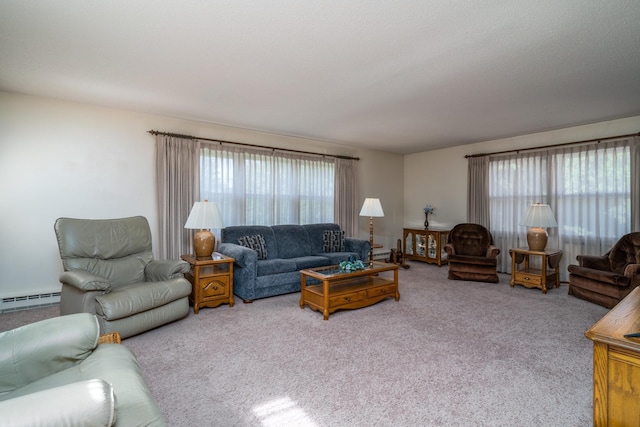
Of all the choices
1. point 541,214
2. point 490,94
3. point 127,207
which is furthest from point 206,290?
point 541,214

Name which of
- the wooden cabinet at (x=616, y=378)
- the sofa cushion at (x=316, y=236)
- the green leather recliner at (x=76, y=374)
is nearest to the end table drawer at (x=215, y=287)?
the sofa cushion at (x=316, y=236)

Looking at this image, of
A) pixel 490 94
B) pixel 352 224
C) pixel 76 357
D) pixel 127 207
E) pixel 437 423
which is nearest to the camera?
pixel 76 357

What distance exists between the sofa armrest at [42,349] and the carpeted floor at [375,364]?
0.69 meters

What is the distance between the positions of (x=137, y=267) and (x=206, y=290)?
785 mm

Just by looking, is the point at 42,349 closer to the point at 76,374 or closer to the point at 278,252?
→ the point at 76,374

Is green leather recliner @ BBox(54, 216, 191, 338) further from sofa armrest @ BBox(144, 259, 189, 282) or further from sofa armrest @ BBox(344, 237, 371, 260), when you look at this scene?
sofa armrest @ BBox(344, 237, 371, 260)

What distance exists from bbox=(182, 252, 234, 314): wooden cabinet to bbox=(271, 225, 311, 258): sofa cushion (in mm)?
1157

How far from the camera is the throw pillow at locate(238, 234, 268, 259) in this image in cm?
463

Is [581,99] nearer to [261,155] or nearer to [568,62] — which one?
[568,62]

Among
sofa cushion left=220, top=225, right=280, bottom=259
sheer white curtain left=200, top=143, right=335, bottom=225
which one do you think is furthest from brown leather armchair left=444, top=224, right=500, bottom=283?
sofa cushion left=220, top=225, right=280, bottom=259

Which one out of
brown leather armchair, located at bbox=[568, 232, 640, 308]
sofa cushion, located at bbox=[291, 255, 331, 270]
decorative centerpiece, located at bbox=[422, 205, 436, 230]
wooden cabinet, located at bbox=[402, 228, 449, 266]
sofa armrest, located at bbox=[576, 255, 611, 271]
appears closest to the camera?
brown leather armchair, located at bbox=[568, 232, 640, 308]

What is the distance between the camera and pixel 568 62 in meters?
2.77

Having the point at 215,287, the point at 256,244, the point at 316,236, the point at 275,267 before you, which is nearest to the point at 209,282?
the point at 215,287

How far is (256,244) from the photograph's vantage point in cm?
468
